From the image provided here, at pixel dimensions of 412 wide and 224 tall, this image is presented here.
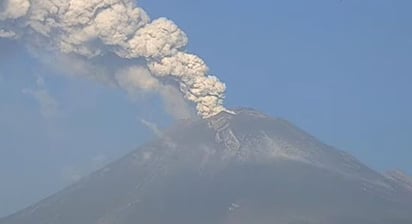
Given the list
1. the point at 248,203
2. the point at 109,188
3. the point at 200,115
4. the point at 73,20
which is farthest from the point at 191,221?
the point at 73,20

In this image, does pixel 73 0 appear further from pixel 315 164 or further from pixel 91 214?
pixel 315 164

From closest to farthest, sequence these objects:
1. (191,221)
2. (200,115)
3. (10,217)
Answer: (191,221) → (10,217) → (200,115)

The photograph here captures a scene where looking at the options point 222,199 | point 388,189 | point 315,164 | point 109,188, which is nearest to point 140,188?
point 109,188

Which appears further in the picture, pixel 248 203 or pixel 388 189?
pixel 388 189

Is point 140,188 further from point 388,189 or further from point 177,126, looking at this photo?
point 388,189

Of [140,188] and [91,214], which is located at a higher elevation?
[140,188]

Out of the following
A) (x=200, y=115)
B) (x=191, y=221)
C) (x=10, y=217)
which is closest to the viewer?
(x=191, y=221)

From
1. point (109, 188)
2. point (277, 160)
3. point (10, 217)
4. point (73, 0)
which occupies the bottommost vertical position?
point (10, 217)
